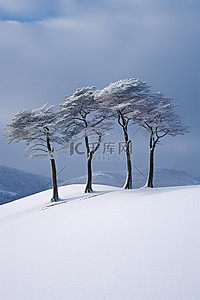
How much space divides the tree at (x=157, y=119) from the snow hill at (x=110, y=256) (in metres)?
12.1

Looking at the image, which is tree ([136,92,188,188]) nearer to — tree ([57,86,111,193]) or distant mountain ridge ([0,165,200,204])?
tree ([57,86,111,193])

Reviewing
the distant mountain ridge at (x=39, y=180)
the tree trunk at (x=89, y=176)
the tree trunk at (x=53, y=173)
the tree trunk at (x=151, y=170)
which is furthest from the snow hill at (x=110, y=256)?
the distant mountain ridge at (x=39, y=180)

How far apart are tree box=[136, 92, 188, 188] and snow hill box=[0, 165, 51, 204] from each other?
19814mm

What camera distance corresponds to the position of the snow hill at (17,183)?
140 ft

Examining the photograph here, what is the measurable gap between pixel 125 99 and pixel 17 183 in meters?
29.5

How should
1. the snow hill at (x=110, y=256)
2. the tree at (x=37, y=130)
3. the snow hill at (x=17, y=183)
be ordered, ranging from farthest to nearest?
the snow hill at (x=17, y=183)
the tree at (x=37, y=130)
the snow hill at (x=110, y=256)

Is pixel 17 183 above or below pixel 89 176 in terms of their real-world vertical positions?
below

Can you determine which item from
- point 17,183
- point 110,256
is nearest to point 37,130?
point 110,256

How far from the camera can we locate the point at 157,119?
81.0 feet

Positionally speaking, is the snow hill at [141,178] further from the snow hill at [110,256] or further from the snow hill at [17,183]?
the snow hill at [110,256]

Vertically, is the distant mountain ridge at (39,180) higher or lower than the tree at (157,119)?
lower

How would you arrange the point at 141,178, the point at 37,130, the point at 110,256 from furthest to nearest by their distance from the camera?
the point at 141,178
the point at 37,130
the point at 110,256

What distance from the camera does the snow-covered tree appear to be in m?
22.2

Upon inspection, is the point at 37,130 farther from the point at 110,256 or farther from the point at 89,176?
the point at 110,256
